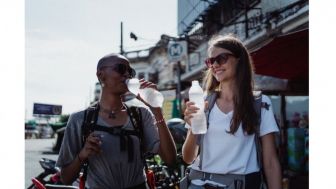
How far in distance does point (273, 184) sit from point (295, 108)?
24.6 feet

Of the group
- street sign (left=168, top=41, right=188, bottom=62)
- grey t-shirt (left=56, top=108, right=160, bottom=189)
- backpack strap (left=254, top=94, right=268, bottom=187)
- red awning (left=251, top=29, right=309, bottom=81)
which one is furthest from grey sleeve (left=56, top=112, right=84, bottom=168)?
street sign (left=168, top=41, right=188, bottom=62)

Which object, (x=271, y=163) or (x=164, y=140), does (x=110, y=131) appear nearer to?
(x=164, y=140)

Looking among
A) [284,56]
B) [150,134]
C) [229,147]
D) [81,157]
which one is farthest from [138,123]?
[284,56]

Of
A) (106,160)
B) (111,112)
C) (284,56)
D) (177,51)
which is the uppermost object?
(177,51)

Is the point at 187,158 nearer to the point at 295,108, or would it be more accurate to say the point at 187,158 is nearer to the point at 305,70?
the point at 305,70

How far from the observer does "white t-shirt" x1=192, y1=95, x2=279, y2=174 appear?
1.96 m

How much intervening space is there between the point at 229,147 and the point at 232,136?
58 mm

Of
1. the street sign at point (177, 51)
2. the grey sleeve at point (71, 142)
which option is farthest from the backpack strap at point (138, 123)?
the street sign at point (177, 51)

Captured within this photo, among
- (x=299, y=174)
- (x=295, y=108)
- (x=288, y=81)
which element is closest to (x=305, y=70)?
(x=288, y=81)

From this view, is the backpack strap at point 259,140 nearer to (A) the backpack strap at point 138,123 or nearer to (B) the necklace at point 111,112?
(A) the backpack strap at point 138,123

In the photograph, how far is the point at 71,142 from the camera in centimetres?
220

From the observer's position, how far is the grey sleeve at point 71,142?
7.16 feet

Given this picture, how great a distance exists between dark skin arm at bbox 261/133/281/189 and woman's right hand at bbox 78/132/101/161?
86cm

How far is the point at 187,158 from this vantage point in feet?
7.40
